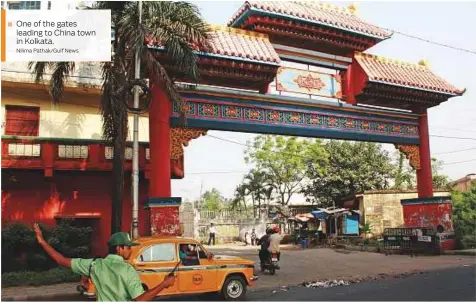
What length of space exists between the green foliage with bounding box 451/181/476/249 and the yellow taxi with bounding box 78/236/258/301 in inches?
499

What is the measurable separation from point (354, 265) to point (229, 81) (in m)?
8.07

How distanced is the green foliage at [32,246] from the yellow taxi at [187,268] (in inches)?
185

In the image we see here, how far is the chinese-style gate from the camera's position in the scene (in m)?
13.7

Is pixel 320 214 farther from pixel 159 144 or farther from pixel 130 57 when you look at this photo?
pixel 130 57

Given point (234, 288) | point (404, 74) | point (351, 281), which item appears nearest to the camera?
point (234, 288)

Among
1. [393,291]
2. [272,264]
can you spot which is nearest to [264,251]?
[272,264]

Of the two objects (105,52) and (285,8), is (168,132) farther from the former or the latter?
(285,8)

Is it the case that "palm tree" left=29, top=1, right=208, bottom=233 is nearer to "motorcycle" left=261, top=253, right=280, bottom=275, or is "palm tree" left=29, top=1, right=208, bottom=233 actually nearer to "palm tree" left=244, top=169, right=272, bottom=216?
"motorcycle" left=261, top=253, right=280, bottom=275

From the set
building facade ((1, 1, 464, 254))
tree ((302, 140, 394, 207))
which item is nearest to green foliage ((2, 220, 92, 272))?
building facade ((1, 1, 464, 254))

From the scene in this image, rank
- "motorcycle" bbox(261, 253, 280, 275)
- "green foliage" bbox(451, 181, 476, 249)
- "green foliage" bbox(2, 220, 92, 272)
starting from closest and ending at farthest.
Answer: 1. "green foliage" bbox(2, 220, 92, 272)
2. "motorcycle" bbox(261, 253, 280, 275)
3. "green foliage" bbox(451, 181, 476, 249)

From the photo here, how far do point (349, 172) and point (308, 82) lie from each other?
76.8ft

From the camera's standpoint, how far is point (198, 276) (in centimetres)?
1021

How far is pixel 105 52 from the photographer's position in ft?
35.2
